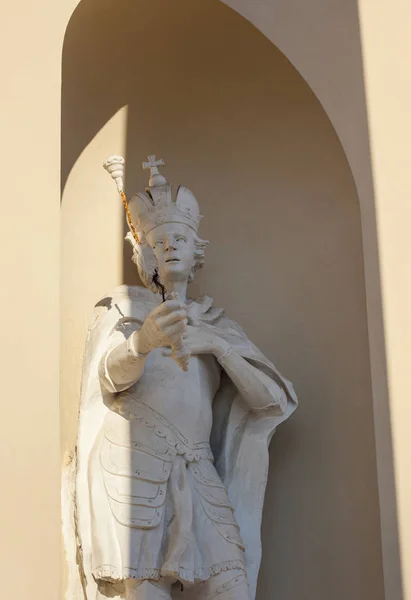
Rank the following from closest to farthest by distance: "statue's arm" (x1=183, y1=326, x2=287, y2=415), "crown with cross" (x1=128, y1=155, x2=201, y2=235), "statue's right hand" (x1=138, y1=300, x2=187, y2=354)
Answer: "statue's right hand" (x1=138, y1=300, x2=187, y2=354) < "statue's arm" (x1=183, y1=326, x2=287, y2=415) < "crown with cross" (x1=128, y1=155, x2=201, y2=235)

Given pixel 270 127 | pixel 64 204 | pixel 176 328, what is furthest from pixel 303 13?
pixel 176 328

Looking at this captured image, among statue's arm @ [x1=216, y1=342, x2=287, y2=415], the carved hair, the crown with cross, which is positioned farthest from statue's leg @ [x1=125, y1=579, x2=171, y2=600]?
the crown with cross

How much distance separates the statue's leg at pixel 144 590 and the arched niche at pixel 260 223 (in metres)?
0.50

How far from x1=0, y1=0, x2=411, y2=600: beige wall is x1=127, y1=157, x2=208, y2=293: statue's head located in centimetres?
27

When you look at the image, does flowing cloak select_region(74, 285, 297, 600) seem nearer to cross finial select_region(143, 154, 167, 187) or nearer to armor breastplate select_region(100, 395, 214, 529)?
armor breastplate select_region(100, 395, 214, 529)

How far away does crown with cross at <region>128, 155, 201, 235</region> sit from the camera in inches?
156

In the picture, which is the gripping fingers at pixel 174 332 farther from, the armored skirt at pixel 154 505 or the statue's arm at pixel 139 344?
the armored skirt at pixel 154 505

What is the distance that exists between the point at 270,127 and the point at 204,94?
252 millimetres

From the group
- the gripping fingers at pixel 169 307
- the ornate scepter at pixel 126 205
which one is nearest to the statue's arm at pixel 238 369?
the ornate scepter at pixel 126 205

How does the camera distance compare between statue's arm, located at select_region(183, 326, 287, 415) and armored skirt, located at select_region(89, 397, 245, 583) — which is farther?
statue's arm, located at select_region(183, 326, 287, 415)

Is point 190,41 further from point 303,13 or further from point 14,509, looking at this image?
point 14,509

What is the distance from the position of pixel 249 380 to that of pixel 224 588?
599 mm

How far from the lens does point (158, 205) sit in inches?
156

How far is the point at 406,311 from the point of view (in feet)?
12.8
